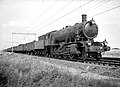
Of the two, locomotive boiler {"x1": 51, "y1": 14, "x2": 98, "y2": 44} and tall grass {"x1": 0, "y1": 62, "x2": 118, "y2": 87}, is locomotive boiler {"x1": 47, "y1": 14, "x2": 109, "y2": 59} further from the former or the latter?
tall grass {"x1": 0, "y1": 62, "x2": 118, "y2": 87}

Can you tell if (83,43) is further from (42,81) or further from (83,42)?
(42,81)

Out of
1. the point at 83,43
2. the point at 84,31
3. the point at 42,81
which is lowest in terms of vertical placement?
the point at 42,81

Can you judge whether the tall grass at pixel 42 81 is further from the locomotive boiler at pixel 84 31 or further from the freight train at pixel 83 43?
the locomotive boiler at pixel 84 31

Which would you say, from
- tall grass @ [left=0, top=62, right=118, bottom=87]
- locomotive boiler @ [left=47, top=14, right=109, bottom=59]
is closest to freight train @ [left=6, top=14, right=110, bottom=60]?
locomotive boiler @ [left=47, top=14, right=109, bottom=59]

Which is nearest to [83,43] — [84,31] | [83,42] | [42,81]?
[83,42]

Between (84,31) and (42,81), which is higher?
(84,31)

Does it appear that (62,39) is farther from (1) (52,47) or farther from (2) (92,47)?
(2) (92,47)

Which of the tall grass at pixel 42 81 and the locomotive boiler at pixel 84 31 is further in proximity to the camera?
the locomotive boiler at pixel 84 31

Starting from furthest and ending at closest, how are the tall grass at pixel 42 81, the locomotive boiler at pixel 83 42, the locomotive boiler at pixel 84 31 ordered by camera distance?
the locomotive boiler at pixel 84 31, the locomotive boiler at pixel 83 42, the tall grass at pixel 42 81

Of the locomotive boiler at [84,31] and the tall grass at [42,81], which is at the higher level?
the locomotive boiler at [84,31]

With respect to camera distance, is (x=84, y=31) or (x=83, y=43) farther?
(x=84, y=31)

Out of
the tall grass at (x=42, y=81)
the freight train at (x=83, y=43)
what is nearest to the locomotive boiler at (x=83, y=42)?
the freight train at (x=83, y=43)

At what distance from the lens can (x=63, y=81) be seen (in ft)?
21.4

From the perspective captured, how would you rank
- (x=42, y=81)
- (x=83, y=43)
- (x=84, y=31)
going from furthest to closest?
1. (x=84, y=31)
2. (x=83, y=43)
3. (x=42, y=81)
